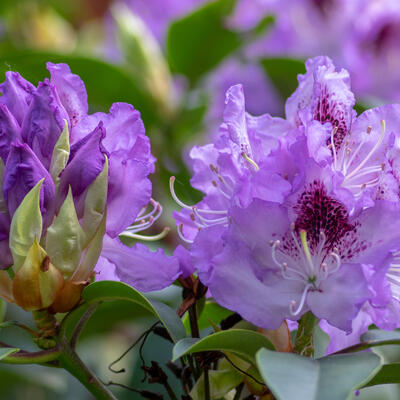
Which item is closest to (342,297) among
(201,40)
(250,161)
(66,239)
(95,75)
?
(250,161)

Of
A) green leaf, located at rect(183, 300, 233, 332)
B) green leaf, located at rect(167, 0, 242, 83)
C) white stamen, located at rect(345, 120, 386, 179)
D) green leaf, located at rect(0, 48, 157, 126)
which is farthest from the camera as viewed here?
green leaf, located at rect(167, 0, 242, 83)

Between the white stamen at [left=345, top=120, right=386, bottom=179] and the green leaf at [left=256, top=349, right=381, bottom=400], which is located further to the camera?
the white stamen at [left=345, top=120, right=386, bottom=179]

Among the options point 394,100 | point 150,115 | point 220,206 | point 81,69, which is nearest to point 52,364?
point 220,206

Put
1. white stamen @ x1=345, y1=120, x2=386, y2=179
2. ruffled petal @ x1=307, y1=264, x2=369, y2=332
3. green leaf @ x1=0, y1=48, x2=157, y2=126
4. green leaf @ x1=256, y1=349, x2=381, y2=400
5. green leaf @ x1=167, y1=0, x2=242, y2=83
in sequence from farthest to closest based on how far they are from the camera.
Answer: green leaf @ x1=167, y1=0, x2=242, y2=83 → green leaf @ x1=0, y1=48, x2=157, y2=126 → white stamen @ x1=345, y1=120, x2=386, y2=179 → ruffled petal @ x1=307, y1=264, x2=369, y2=332 → green leaf @ x1=256, y1=349, x2=381, y2=400

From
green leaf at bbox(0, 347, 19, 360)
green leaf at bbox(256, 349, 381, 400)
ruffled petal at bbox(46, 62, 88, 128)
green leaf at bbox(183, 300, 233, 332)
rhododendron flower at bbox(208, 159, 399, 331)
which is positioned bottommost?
green leaf at bbox(183, 300, 233, 332)

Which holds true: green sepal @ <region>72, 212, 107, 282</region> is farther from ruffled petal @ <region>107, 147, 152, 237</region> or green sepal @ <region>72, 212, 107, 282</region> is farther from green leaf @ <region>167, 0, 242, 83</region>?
green leaf @ <region>167, 0, 242, 83</region>

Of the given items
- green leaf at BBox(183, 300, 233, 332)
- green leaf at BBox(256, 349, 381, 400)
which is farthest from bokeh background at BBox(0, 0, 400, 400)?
green leaf at BBox(256, 349, 381, 400)
